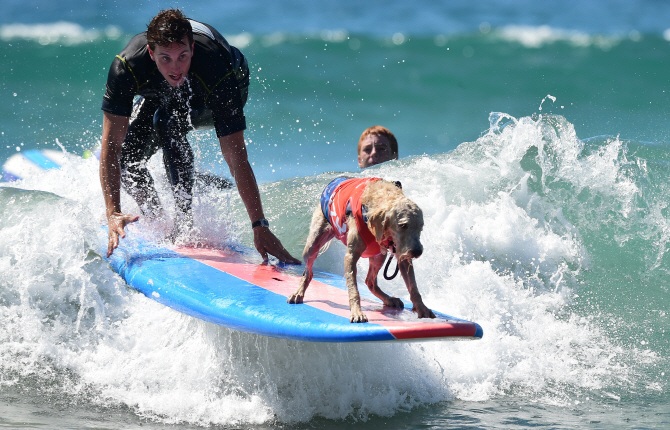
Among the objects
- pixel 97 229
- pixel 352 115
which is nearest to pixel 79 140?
pixel 352 115

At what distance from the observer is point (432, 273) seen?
473cm

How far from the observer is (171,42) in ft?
10.8

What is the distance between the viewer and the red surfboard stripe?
2.35m

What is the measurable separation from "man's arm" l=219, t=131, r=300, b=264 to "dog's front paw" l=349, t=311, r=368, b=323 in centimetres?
141

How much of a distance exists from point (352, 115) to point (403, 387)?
1078cm

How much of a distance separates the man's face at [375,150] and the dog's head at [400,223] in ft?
13.6

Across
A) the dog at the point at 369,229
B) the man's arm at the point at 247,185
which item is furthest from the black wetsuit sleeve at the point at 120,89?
the dog at the point at 369,229

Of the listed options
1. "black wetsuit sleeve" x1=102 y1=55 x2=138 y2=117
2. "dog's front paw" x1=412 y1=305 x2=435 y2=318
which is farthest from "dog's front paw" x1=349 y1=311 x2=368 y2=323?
"black wetsuit sleeve" x1=102 y1=55 x2=138 y2=117

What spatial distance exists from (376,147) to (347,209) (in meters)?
3.93

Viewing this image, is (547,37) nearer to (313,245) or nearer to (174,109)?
(174,109)

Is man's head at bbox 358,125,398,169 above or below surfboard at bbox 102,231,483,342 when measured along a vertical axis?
above

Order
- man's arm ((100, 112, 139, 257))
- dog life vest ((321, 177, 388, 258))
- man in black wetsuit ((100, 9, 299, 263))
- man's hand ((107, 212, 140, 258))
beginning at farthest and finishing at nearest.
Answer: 1. man's arm ((100, 112, 139, 257))
2. man's hand ((107, 212, 140, 258))
3. man in black wetsuit ((100, 9, 299, 263))
4. dog life vest ((321, 177, 388, 258))

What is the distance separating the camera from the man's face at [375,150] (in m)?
6.49

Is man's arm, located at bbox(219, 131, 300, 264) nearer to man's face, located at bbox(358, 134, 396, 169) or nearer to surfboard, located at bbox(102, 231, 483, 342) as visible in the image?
surfboard, located at bbox(102, 231, 483, 342)
